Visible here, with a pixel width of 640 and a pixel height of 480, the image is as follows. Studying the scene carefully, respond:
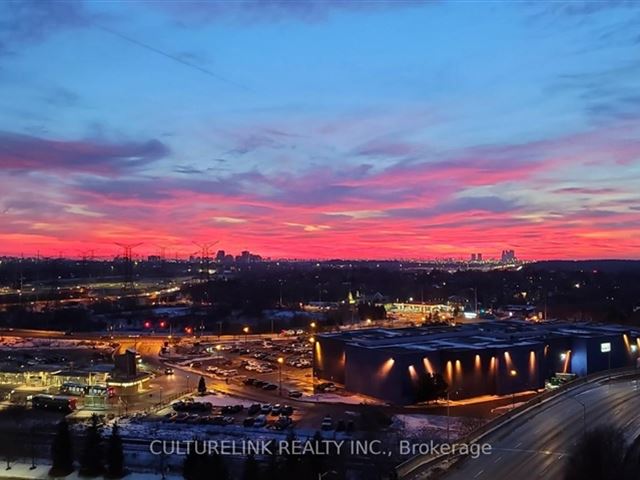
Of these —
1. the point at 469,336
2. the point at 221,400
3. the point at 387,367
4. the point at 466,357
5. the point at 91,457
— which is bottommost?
the point at 221,400

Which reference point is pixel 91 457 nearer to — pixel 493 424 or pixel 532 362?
pixel 493 424

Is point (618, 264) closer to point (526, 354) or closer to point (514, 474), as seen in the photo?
point (526, 354)

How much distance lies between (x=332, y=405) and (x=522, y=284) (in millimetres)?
36283

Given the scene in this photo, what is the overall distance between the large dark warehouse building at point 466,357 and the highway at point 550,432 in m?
2.29

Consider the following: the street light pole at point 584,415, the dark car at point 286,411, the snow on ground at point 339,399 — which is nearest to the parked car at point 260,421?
the dark car at point 286,411

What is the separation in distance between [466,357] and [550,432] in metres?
5.18

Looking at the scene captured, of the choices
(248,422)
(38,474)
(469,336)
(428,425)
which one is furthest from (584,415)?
(38,474)

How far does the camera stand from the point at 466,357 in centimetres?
1360

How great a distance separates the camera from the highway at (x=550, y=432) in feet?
22.5

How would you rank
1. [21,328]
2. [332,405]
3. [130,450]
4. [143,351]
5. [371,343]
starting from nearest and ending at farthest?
[130,450], [332,405], [371,343], [143,351], [21,328]

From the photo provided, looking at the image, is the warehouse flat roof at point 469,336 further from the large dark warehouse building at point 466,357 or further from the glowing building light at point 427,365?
the glowing building light at point 427,365

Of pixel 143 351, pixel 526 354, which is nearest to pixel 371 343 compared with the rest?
pixel 526 354

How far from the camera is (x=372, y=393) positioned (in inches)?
528

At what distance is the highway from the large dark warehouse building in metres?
2.29
